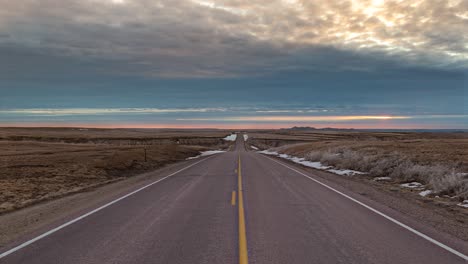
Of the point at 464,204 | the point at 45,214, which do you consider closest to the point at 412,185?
the point at 464,204

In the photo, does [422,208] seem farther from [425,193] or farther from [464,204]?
[425,193]

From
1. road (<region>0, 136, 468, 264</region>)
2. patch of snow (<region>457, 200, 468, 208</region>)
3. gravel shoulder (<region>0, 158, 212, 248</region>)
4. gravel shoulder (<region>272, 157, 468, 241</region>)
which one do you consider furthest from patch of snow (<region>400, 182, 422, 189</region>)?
gravel shoulder (<region>0, 158, 212, 248</region>)

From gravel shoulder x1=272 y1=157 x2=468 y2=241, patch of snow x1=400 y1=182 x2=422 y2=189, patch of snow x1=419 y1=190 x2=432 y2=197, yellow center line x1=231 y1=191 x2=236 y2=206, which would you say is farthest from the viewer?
patch of snow x1=400 y1=182 x2=422 y2=189

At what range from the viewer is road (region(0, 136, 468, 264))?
234 inches

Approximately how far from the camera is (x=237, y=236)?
23.5ft

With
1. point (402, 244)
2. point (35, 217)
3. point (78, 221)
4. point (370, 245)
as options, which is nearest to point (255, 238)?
point (370, 245)

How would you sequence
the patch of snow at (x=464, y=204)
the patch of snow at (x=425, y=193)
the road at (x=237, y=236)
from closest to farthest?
the road at (x=237, y=236), the patch of snow at (x=464, y=204), the patch of snow at (x=425, y=193)

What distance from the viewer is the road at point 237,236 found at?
593cm

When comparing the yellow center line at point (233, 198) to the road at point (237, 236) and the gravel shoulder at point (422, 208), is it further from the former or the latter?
the gravel shoulder at point (422, 208)

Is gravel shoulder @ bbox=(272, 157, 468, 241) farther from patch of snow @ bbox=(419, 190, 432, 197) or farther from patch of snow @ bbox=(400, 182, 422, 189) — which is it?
patch of snow @ bbox=(400, 182, 422, 189)

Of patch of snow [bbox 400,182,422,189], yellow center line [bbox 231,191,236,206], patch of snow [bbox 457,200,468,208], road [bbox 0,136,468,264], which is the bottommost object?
patch of snow [bbox 400,182,422,189]

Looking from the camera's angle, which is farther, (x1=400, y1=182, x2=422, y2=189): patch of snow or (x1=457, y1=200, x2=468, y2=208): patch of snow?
(x1=400, y1=182, x2=422, y2=189): patch of snow

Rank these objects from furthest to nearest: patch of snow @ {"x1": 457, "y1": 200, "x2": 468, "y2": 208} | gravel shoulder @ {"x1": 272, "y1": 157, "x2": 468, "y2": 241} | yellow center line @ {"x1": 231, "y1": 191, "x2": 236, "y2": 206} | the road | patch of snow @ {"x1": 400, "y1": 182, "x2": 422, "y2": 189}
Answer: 1. patch of snow @ {"x1": 400, "y1": 182, "x2": 422, "y2": 189}
2. patch of snow @ {"x1": 457, "y1": 200, "x2": 468, "y2": 208}
3. yellow center line @ {"x1": 231, "y1": 191, "x2": 236, "y2": 206}
4. gravel shoulder @ {"x1": 272, "y1": 157, "x2": 468, "y2": 241}
5. the road

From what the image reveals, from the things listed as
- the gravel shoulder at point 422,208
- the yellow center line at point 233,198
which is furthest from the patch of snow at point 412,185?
the yellow center line at point 233,198
